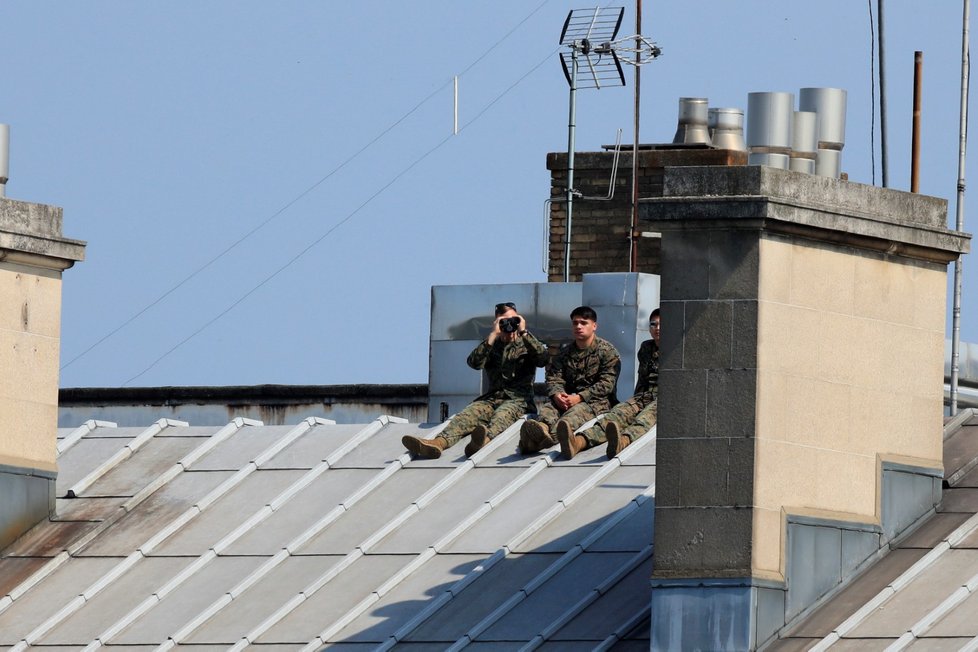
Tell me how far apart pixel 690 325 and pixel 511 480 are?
4104mm

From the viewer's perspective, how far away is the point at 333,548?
18.6 metres

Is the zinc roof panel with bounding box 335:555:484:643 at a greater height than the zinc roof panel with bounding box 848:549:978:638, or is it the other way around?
the zinc roof panel with bounding box 848:549:978:638

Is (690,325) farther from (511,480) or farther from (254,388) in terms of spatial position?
(254,388)

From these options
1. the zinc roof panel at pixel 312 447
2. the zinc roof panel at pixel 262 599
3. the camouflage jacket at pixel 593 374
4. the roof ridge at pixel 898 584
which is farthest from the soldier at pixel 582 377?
the roof ridge at pixel 898 584

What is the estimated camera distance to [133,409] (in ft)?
115

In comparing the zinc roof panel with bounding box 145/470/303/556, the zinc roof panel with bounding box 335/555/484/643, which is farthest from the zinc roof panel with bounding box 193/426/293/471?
the zinc roof panel with bounding box 335/555/484/643

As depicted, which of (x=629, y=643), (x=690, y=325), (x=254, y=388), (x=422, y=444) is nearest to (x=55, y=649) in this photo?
(x=422, y=444)

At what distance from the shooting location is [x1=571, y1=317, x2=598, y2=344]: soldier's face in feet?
66.3

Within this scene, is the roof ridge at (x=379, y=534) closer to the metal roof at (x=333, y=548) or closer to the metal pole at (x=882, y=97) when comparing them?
the metal roof at (x=333, y=548)

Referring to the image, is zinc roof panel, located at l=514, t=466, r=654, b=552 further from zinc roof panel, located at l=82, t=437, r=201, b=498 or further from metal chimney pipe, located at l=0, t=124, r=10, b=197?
metal chimney pipe, located at l=0, t=124, r=10, b=197

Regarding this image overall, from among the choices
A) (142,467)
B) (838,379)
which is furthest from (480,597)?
(142,467)

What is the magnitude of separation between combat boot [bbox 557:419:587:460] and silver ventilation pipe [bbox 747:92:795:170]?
3.35 m

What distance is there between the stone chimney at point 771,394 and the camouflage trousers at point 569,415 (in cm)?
432

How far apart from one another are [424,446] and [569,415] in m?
1.12
